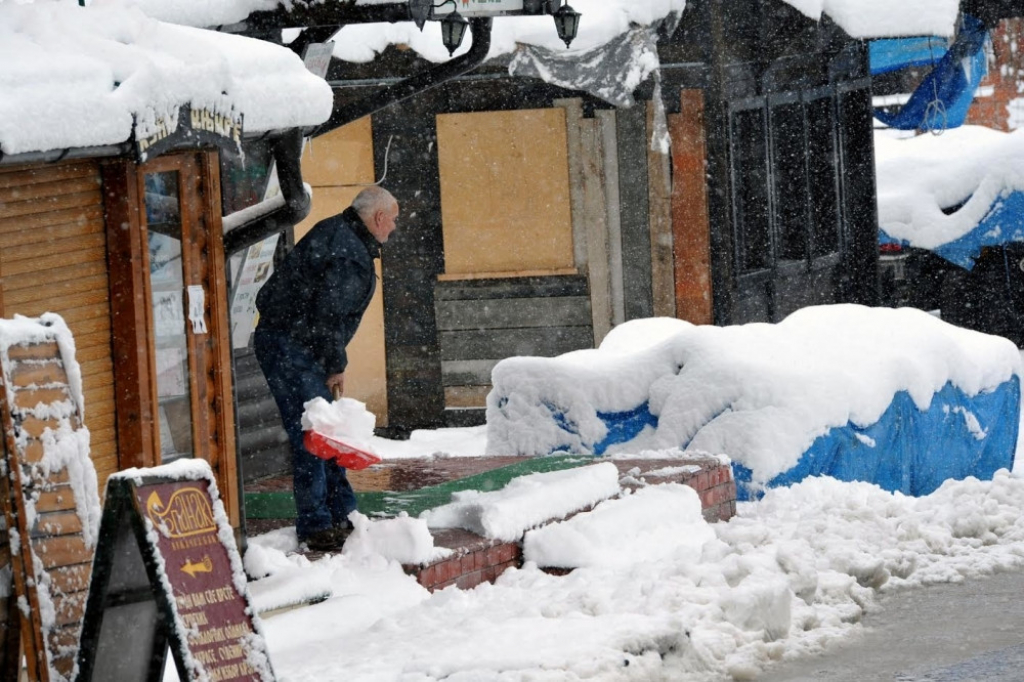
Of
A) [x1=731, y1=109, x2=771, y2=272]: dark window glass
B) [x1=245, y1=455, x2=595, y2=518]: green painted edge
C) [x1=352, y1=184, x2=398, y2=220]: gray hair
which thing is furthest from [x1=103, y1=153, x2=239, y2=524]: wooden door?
[x1=731, y1=109, x2=771, y2=272]: dark window glass

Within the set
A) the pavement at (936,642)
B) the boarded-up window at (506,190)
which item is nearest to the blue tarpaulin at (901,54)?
→ the boarded-up window at (506,190)

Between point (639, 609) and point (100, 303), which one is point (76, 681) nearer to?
point (100, 303)

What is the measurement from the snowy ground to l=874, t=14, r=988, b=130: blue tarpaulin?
418 inches

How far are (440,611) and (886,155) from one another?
15.8 meters

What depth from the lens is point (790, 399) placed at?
980 cm

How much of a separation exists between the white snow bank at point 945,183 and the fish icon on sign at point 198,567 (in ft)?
46.9

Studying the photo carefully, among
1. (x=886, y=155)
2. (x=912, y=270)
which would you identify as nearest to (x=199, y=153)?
(x=912, y=270)

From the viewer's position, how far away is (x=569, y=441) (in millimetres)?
10820

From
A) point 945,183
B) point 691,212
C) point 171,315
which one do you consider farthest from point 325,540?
point 945,183

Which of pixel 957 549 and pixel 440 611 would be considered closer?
pixel 440 611

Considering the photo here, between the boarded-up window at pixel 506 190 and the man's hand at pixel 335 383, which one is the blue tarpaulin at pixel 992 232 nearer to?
the boarded-up window at pixel 506 190

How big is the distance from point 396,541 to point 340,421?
0.57 metres

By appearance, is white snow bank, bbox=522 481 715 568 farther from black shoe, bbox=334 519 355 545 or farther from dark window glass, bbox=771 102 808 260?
dark window glass, bbox=771 102 808 260

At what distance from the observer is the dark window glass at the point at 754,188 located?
1537cm
